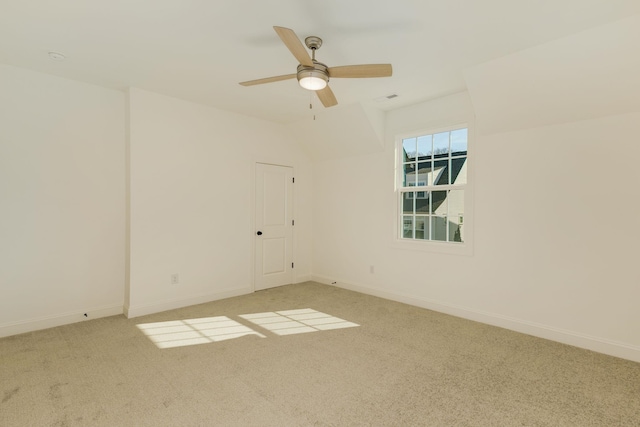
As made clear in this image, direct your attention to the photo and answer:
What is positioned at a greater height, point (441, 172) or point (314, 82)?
point (314, 82)

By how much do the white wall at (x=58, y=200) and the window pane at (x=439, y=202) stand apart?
398cm

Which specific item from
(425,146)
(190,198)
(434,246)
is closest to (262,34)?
(190,198)

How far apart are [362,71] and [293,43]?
0.59m

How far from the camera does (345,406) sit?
2078 mm

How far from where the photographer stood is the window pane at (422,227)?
4303mm

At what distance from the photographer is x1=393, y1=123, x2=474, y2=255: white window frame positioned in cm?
377

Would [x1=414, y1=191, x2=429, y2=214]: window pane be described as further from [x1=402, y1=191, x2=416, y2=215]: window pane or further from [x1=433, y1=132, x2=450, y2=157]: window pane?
[x1=433, y1=132, x2=450, y2=157]: window pane

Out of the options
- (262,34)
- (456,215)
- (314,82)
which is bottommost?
(456,215)

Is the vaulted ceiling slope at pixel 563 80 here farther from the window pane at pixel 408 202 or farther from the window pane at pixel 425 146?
the window pane at pixel 408 202

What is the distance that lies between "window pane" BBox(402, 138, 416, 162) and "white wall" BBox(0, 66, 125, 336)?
3713 millimetres

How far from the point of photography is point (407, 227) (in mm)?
4504

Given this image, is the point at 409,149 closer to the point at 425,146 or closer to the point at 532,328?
the point at 425,146

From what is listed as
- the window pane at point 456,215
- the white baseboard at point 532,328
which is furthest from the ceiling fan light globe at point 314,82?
the white baseboard at point 532,328

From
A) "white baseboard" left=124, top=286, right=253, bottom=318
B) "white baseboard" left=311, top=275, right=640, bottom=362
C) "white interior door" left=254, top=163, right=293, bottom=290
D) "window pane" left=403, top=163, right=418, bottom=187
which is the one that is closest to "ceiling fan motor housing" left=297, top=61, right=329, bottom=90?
"window pane" left=403, top=163, right=418, bottom=187
